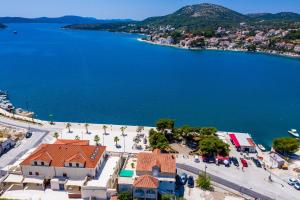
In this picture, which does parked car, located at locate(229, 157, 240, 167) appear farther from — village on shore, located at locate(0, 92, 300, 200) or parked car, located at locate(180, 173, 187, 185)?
parked car, located at locate(180, 173, 187, 185)

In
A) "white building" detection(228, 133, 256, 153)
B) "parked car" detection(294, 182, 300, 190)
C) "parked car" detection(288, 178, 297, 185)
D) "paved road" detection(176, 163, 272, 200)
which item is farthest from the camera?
"white building" detection(228, 133, 256, 153)

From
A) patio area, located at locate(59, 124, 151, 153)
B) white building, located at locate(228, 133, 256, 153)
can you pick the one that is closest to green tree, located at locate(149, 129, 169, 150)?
patio area, located at locate(59, 124, 151, 153)

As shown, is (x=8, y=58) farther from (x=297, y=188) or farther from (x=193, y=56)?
(x=297, y=188)

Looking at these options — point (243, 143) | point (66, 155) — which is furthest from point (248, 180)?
point (66, 155)

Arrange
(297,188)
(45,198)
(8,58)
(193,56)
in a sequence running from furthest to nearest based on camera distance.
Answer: (193,56) → (8,58) → (297,188) → (45,198)

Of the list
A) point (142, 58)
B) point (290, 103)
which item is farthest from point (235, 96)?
point (142, 58)
